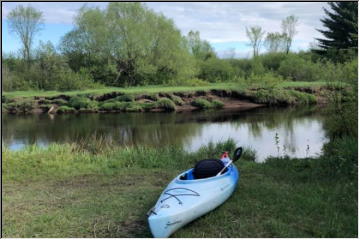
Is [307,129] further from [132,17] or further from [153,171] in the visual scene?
[132,17]

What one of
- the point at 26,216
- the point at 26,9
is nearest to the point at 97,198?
the point at 26,216

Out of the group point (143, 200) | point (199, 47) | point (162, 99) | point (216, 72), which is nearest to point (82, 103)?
point (162, 99)

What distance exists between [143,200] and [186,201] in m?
0.98

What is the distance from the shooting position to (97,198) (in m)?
5.88

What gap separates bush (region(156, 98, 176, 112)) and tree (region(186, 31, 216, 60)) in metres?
14.5

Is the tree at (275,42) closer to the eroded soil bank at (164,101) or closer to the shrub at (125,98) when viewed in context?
the eroded soil bank at (164,101)

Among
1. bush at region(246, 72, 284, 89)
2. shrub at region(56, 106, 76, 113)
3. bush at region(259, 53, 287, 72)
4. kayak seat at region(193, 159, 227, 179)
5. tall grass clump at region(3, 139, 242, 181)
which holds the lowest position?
tall grass clump at region(3, 139, 242, 181)

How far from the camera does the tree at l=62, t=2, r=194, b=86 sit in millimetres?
31522

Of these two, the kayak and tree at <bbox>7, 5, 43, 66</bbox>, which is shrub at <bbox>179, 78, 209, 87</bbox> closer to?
tree at <bbox>7, 5, 43, 66</bbox>

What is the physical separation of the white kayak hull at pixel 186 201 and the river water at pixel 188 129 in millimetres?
5494

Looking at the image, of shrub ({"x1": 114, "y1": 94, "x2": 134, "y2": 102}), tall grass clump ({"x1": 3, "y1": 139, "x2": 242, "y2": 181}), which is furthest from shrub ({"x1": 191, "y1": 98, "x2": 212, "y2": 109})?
tall grass clump ({"x1": 3, "y1": 139, "x2": 242, "y2": 181})

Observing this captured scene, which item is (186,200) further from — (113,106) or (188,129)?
(113,106)

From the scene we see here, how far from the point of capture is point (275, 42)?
3959 cm

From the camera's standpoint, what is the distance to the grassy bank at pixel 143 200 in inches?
187
